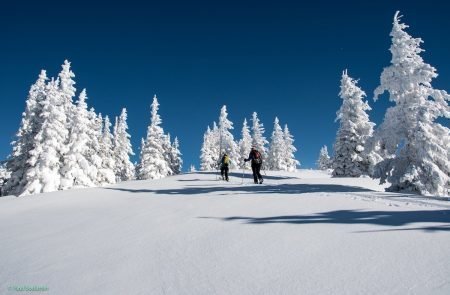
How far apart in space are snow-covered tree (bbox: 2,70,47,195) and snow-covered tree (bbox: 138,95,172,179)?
19656 millimetres

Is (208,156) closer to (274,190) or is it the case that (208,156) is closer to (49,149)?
(49,149)

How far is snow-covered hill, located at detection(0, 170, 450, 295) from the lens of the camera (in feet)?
17.9

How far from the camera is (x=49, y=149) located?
33.4 m

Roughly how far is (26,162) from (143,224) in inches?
1136

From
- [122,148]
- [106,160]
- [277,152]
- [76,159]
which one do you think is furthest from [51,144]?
[277,152]

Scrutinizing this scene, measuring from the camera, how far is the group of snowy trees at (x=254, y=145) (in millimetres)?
70000

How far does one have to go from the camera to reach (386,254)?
6141mm

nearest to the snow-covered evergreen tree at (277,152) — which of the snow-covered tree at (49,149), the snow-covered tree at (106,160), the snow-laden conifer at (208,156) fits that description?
the snow-laden conifer at (208,156)

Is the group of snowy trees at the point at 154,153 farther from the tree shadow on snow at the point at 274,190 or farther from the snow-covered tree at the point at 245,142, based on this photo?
the tree shadow on snow at the point at 274,190

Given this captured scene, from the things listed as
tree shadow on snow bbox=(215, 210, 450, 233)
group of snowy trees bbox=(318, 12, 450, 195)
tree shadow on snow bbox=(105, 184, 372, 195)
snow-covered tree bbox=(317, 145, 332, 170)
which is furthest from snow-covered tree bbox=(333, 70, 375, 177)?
snow-covered tree bbox=(317, 145, 332, 170)

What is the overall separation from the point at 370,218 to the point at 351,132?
33640 mm

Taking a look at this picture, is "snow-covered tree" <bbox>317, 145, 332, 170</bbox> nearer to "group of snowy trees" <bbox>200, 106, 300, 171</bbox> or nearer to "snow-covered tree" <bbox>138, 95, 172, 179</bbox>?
"group of snowy trees" <bbox>200, 106, 300, 171</bbox>

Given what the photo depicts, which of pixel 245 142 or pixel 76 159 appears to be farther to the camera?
pixel 245 142

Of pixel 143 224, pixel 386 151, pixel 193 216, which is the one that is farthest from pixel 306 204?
pixel 386 151
